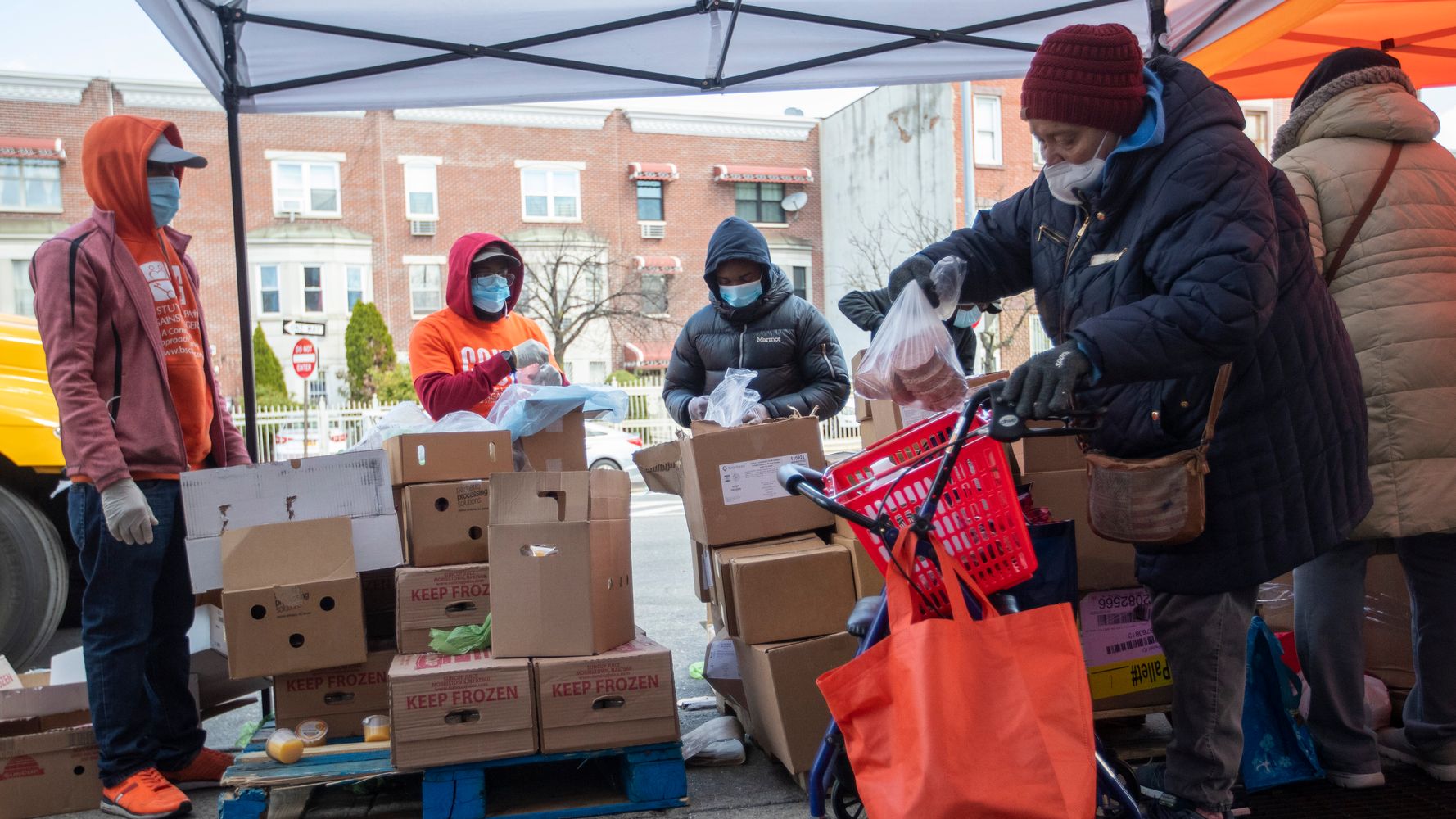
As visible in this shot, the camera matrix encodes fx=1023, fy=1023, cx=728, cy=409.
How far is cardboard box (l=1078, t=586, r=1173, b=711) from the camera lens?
3.29m

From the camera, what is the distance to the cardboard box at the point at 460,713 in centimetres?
306

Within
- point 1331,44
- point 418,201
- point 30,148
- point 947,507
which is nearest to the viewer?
point 947,507

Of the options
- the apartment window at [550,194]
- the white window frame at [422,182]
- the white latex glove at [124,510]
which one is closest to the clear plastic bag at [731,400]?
the white latex glove at [124,510]

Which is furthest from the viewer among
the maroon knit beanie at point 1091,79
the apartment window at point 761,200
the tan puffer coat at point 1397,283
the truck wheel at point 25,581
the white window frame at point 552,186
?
the apartment window at point 761,200

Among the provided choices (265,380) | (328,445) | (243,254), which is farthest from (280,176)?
(243,254)

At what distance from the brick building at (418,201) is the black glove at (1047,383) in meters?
26.6

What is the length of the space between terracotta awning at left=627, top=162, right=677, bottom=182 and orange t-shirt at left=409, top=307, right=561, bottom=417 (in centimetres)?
2839

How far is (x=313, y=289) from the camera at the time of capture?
95.6 ft

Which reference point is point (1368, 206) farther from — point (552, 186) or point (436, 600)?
point (552, 186)

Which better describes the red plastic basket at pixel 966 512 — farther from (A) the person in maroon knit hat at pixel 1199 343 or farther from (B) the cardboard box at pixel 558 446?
(B) the cardboard box at pixel 558 446

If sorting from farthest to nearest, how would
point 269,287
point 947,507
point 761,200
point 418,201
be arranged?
point 761,200 < point 418,201 < point 269,287 < point 947,507

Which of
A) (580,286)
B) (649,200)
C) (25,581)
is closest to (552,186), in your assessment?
(649,200)

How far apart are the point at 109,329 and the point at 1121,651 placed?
3.39 metres

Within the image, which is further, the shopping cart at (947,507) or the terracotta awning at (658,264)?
the terracotta awning at (658,264)
